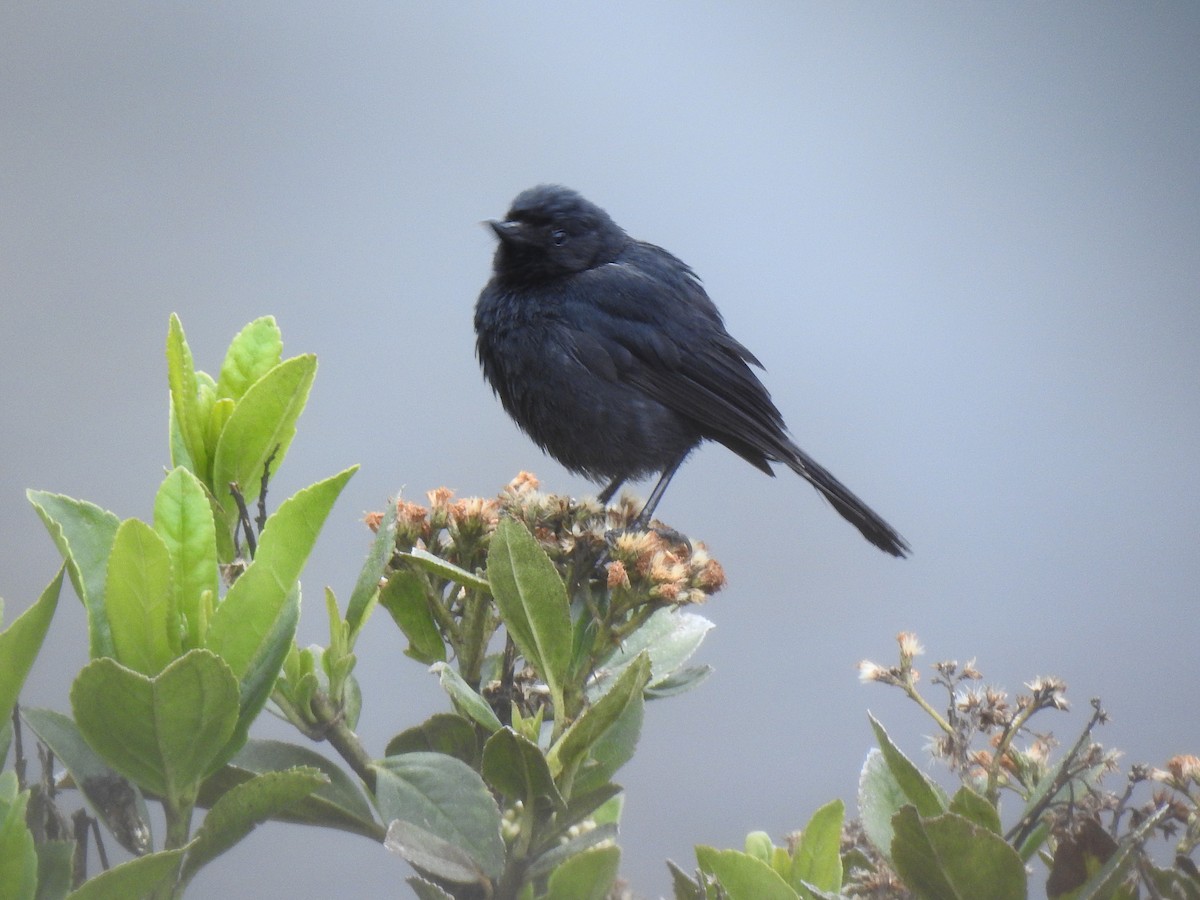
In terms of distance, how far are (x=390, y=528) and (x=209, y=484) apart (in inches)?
8.0

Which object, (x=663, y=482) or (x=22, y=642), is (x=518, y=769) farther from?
(x=663, y=482)

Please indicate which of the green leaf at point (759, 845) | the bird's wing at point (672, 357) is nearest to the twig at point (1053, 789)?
the green leaf at point (759, 845)

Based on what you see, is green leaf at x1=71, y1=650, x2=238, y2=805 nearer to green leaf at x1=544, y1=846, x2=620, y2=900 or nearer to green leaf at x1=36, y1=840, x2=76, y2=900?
green leaf at x1=36, y1=840, x2=76, y2=900

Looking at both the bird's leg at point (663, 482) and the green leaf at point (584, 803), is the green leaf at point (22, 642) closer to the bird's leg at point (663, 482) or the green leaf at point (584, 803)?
the green leaf at point (584, 803)

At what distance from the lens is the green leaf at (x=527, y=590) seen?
Result: 0.73 metres

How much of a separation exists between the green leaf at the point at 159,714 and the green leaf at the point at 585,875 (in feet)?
0.80

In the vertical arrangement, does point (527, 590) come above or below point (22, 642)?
above

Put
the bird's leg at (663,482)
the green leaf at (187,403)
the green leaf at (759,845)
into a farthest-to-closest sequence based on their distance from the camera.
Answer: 1. the bird's leg at (663,482)
2. the green leaf at (759,845)
3. the green leaf at (187,403)

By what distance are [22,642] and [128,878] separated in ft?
0.49

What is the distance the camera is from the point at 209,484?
0.87 metres

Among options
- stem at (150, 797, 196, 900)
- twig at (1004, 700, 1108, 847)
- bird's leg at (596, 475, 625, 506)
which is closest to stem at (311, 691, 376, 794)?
stem at (150, 797, 196, 900)

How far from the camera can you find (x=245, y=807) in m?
0.68

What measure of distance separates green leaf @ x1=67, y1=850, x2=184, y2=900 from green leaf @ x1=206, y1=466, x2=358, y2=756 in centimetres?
10

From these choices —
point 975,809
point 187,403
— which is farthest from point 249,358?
point 975,809
